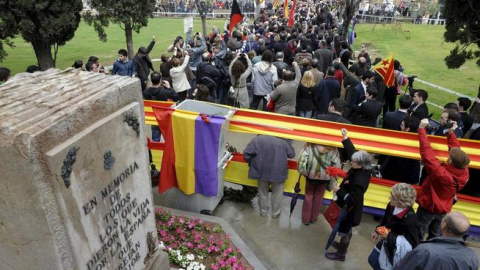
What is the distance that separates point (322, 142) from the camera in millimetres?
5105

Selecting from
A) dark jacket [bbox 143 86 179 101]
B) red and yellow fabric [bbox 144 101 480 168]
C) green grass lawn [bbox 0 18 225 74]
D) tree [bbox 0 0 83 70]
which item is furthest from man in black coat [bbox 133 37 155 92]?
green grass lawn [bbox 0 18 225 74]

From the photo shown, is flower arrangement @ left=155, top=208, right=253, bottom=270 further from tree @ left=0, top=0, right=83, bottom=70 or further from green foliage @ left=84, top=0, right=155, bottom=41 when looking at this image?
green foliage @ left=84, top=0, right=155, bottom=41

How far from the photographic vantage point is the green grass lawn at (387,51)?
47.8 feet

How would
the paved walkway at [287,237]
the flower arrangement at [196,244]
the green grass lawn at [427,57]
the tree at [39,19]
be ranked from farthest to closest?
1. the green grass lawn at [427,57]
2. the tree at [39,19]
3. the paved walkway at [287,237]
4. the flower arrangement at [196,244]

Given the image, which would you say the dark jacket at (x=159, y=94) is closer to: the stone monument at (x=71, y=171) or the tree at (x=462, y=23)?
the stone monument at (x=71, y=171)

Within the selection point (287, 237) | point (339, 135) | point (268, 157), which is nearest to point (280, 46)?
point (339, 135)

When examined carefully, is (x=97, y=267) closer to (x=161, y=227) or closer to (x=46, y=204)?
(x=46, y=204)

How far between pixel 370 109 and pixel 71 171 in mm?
5453

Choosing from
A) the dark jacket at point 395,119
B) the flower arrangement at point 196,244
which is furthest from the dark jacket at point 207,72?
the flower arrangement at point 196,244

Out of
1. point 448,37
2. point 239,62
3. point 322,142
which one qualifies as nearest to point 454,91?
point 448,37

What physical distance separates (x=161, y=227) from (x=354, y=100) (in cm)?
475

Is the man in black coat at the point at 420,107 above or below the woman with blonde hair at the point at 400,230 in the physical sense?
above

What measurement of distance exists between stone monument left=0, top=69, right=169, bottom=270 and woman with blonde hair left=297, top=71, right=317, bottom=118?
4730mm

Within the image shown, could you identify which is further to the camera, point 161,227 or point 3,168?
point 161,227
